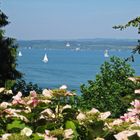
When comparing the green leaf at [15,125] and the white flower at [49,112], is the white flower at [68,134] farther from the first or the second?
the white flower at [49,112]

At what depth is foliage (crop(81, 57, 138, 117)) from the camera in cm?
2659

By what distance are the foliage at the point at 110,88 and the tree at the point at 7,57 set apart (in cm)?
352

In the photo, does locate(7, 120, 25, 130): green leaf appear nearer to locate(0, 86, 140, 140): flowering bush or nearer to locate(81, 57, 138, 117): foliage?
locate(0, 86, 140, 140): flowering bush

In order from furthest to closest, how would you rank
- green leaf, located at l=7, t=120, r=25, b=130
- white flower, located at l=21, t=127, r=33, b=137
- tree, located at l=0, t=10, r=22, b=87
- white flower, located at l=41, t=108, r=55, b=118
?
tree, located at l=0, t=10, r=22, b=87 < white flower, located at l=41, t=108, r=55, b=118 < green leaf, located at l=7, t=120, r=25, b=130 < white flower, located at l=21, t=127, r=33, b=137

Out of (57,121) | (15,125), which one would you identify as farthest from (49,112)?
(15,125)

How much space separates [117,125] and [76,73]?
128938mm

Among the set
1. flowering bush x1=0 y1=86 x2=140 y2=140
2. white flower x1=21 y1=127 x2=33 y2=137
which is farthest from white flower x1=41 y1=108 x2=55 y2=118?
white flower x1=21 y1=127 x2=33 y2=137

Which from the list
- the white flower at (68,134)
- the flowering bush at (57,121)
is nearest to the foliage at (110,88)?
the flowering bush at (57,121)

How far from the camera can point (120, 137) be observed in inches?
133

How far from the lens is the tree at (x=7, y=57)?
26297 millimetres

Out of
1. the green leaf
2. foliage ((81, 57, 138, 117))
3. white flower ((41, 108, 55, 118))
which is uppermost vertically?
white flower ((41, 108, 55, 118))

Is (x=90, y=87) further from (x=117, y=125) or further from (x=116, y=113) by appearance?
(x=117, y=125)

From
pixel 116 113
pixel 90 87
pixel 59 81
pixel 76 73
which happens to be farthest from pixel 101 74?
pixel 76 73

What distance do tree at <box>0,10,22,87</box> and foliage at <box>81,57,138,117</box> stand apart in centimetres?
352
